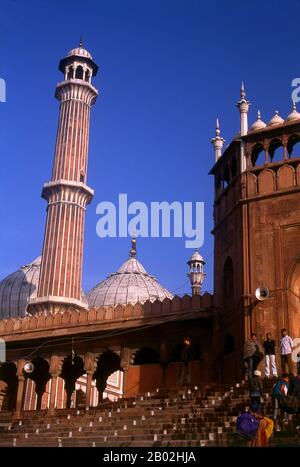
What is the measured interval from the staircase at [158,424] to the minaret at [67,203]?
18.4 m

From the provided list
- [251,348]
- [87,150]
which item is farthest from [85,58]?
[251,348]

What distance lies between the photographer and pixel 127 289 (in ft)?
138

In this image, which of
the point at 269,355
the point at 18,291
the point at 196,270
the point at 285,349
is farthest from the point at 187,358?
the point at 196,270

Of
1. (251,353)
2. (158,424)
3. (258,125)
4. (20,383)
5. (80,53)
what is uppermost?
(80,53)

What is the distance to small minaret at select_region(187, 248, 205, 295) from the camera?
4547cm

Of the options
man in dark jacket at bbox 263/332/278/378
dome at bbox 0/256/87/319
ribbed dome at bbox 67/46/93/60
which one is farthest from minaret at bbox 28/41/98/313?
man in dark jacket at bbox 263/332/278/378

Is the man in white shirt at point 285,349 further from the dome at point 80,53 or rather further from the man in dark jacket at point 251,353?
the dome at point 80,53

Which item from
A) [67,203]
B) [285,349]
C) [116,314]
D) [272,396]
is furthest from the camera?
[67,203]

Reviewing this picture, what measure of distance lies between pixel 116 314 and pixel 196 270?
2552cm

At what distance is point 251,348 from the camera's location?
14422mm

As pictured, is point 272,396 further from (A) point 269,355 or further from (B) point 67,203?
(B) point 67,203

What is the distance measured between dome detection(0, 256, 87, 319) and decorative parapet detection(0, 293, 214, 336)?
18965 millimetres

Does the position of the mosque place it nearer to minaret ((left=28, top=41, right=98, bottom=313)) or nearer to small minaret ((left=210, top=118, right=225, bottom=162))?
small minaret ((left=210, top=118, right=225, bottom=162))

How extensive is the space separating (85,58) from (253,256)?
996 inches
